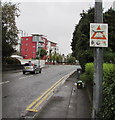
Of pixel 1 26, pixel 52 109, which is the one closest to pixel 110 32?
pixel 52 109

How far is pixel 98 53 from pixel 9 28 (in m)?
23.5

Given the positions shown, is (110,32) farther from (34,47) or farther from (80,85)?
(34,47)

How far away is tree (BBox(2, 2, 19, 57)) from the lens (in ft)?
78.8

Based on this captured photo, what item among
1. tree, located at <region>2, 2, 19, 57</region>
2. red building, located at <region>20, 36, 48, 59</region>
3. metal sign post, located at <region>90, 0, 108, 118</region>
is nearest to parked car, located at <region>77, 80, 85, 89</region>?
metal sign post, located at <region>90, 0, 108, 118</region>

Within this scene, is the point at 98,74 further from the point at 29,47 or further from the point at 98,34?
the point at 29,47

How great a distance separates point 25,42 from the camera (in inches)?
3620

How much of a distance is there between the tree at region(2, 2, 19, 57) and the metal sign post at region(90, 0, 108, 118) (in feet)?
71.9

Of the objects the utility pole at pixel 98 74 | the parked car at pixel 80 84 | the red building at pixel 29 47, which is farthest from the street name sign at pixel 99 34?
the red building at pixel 29 47

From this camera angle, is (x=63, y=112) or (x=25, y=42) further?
(x=25, y=42)

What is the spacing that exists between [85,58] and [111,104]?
1024cm

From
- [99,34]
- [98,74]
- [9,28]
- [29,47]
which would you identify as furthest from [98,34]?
[29,47]

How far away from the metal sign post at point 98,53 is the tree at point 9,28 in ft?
71.9

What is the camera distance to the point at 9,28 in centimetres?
2556

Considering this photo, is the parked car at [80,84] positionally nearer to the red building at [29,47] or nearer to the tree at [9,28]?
the tree at [9,28]
